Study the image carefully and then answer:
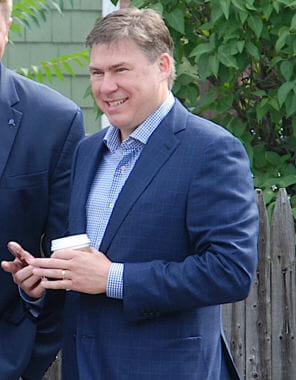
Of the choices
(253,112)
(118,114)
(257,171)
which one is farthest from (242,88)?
(118,114)

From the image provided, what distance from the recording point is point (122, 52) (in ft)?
10.2

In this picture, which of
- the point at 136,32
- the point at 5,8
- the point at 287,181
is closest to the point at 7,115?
the point at 5,8

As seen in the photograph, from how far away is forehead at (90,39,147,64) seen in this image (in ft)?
10.2

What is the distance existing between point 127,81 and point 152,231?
487mm

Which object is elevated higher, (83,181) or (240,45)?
(240,45)

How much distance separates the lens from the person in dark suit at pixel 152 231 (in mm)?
2982

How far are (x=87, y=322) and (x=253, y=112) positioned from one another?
2.79 metres

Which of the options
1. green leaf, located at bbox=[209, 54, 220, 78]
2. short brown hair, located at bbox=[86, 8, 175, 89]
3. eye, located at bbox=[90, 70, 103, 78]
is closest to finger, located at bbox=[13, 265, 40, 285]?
eye, located at bbox=[90, 70, 103, 78]

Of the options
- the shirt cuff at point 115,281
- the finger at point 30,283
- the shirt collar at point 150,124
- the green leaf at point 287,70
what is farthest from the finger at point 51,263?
the green leaf at point 287,70

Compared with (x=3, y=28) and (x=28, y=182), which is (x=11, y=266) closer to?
(x=28, y=182)

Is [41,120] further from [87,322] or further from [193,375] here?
[193,375]

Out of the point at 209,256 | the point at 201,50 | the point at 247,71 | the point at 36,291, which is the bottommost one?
the point at 36,291

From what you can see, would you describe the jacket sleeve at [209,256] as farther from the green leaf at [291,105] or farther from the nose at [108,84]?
the green leaf at [291,105]

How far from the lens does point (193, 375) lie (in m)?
3.10
